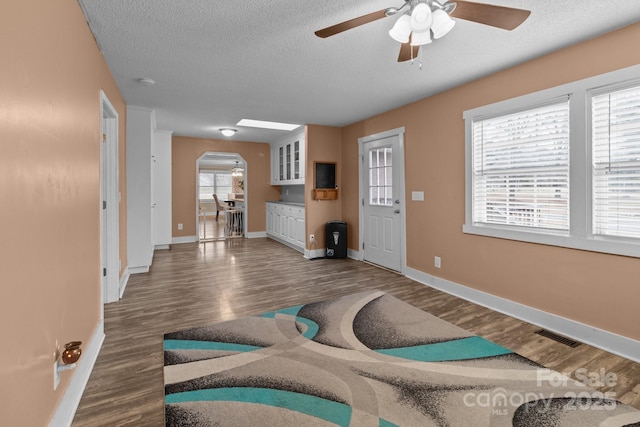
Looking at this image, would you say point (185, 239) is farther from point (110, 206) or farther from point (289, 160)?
point (110, 206)

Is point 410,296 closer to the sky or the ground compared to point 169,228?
closer to the ground

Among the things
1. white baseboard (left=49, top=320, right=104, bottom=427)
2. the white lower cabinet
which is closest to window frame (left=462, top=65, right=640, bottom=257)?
white baseboard (left=49, top=320, right=104, bottom=427)

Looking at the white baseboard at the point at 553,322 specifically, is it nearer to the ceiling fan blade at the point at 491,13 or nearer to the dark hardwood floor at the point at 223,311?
the dark hardwood floor at the point at 223,311

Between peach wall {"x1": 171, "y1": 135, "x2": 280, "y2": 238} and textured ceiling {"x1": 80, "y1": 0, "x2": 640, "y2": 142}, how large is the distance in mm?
2928

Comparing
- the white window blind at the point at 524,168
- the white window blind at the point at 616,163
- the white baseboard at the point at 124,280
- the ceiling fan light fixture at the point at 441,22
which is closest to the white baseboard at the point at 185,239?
the white baseboard at the point at 124,280

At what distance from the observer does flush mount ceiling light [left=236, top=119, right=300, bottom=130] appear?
5625 millimetres

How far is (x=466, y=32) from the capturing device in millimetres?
2447

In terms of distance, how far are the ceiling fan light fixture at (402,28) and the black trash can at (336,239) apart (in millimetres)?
3930

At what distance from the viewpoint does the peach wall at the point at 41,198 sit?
1.12 metres

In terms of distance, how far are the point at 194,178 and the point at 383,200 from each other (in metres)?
4.61

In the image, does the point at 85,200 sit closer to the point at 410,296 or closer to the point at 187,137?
the point at 410,296

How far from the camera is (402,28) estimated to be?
1880 millimetres

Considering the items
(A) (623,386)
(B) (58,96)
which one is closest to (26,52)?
(B) (58,96)

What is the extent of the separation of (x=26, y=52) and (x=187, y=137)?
249 inches
